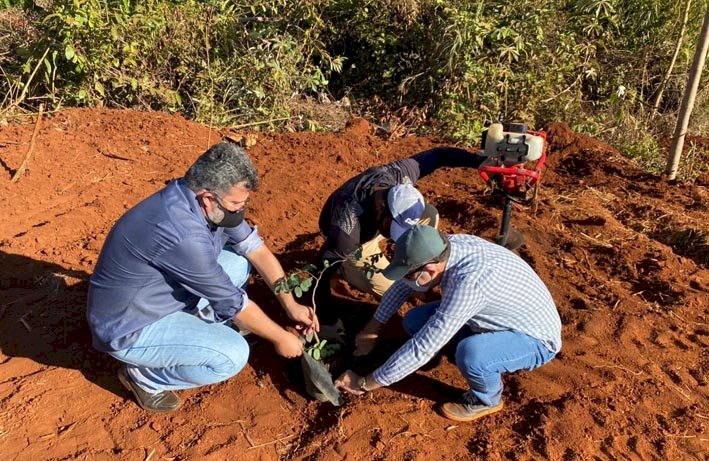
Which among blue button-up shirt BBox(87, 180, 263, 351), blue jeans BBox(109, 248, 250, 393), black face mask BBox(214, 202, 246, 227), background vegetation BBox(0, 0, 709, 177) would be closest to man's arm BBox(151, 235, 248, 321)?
blue button-up shirt BBox(87, 180, 263, 351)

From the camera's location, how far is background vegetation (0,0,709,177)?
229 inches

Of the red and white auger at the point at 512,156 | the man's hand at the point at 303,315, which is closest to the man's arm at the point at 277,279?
the man's hand at the point at 303,315

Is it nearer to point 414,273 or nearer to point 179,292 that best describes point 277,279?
point 179,292

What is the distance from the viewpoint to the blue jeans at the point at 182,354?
262 cm

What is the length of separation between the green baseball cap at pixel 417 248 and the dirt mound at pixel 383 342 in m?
0.92

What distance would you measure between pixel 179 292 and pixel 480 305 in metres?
1.36

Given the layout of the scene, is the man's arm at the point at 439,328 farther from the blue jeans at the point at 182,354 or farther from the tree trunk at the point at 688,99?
the tree trunk at the point at 688,99

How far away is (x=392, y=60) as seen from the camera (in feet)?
→ 22.9

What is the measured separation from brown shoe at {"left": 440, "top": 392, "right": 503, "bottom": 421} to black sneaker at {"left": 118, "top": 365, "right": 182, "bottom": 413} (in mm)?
1336

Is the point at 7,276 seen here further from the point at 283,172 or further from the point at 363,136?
the point at 363,136

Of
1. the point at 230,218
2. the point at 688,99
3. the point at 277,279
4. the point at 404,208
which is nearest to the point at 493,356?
the point at 404,208

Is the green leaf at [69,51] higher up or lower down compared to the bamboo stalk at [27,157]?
higher up

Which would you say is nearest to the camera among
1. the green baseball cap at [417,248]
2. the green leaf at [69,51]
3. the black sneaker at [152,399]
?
the green baseball cap at [417,248]

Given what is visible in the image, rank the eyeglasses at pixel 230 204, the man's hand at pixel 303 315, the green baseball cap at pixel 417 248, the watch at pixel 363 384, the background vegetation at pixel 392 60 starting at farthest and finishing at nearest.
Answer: the background vegetation at pixel 392 60
the man's hand at pixel 303 315
the watch at pixel 363 384
the eyeglasses at pixel 230 204
the green baseball cap at pixel 417 248
